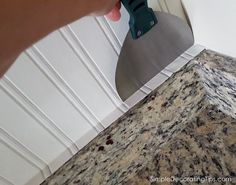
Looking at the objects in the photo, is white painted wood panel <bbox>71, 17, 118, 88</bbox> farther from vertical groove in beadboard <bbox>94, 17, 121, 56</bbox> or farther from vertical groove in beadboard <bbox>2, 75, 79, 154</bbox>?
vertical groove in beadboard <bbox>2, 75, 79, 154</bbox>

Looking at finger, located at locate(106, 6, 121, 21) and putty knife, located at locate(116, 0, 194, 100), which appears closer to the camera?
finger, located at locate(106, 6, 121, 21)

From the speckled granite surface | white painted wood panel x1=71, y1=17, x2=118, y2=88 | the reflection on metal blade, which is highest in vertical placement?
white painted wood panel x1=71, y1=17, x2=118, y2=88

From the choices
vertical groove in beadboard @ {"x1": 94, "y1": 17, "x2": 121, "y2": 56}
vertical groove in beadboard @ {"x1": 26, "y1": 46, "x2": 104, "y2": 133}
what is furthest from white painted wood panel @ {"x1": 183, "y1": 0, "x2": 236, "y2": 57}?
vertical groove in beadboard @ {"x1": 26, "y1": 46, "x2": 104, "y2": 133}

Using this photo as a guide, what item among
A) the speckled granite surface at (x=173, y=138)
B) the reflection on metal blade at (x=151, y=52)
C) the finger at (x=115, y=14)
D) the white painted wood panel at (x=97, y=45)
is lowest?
the speckled granite surface at (x=173, y=138)

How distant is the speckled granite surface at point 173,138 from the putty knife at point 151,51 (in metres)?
0.04

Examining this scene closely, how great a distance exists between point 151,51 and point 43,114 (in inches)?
10.5

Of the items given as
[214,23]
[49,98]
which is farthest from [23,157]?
[214,23]

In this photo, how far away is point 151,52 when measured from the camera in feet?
2.32

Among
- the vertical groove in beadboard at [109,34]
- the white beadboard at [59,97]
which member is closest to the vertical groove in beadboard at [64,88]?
the white beadboard at [59,97]

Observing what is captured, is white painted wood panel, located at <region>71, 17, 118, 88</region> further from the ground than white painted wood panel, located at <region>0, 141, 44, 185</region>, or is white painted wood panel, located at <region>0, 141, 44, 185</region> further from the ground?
white painted wood panel, located at <region>71, 17, 118, 88</region>

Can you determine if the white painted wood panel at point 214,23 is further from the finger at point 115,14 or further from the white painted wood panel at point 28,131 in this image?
the white painted wood panel at point 28,131

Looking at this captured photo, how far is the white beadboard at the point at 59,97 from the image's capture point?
60 centimetres

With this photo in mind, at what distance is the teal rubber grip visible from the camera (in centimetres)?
57

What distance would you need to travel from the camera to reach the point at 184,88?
2.27 ft
